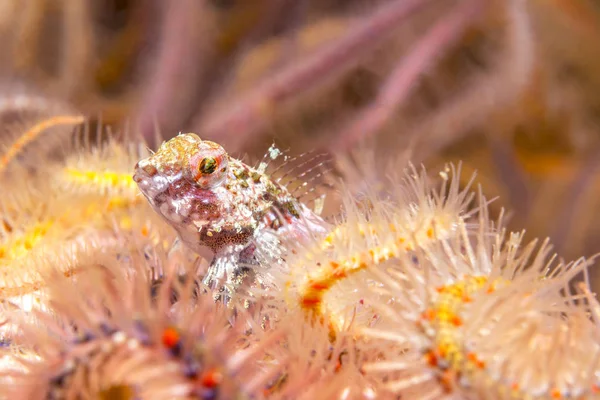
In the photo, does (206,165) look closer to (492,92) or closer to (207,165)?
(207,165)

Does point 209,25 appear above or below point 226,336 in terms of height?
above

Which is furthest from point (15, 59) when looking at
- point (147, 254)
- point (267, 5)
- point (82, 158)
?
point (147, 254)

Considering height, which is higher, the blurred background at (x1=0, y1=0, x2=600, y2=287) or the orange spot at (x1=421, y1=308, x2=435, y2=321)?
the blurred background at (x1=0, y1=0, x2=600, y2=287)

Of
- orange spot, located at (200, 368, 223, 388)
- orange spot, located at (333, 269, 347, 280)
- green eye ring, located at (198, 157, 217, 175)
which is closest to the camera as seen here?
orange spot, located at (200, 368, 223, 388)

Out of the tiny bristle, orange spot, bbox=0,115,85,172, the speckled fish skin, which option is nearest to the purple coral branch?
orange spot, bbox=0,115,85,172

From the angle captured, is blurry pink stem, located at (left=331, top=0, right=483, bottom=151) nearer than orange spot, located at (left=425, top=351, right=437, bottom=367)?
No

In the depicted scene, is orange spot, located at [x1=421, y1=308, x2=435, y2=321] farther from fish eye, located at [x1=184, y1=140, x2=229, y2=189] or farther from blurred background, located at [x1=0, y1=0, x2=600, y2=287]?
blurred background, located at [x1=0, y1=0, x2=600, y2=287]

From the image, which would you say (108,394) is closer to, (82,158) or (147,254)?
(147,254)

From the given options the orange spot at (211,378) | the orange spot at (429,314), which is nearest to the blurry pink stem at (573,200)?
the orange spot at (429,314)
